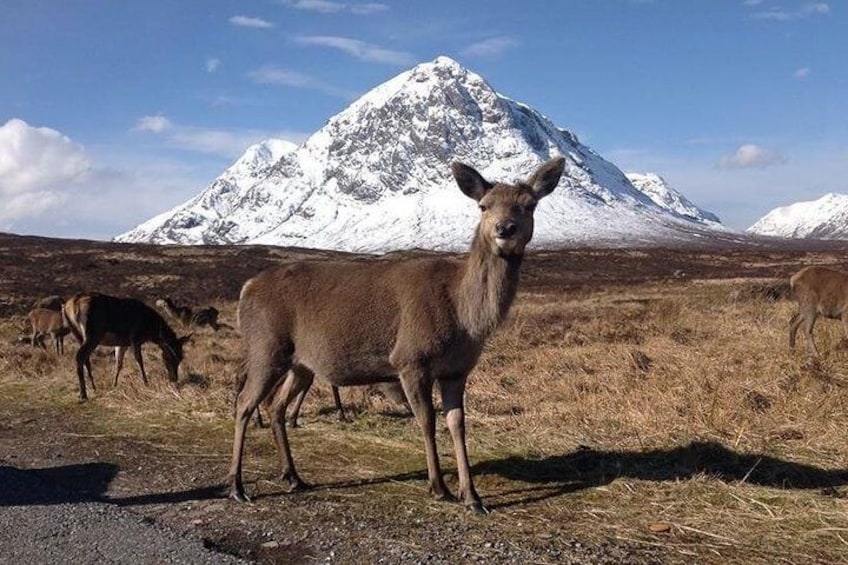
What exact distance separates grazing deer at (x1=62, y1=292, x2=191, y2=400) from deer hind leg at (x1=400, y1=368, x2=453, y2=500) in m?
8.86

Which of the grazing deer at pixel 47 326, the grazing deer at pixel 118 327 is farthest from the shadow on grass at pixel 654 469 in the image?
the grazing deer at pixel 47 326

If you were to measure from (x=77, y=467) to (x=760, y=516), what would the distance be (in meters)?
6.67

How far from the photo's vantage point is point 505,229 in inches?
299

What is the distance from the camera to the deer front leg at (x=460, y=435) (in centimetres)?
732

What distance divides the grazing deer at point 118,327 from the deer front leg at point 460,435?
892 cm

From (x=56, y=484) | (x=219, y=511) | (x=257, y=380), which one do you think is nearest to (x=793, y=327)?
(x=257, y=380)

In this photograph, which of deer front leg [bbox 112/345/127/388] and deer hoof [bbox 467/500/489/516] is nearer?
deer hoof [bbox 467/500/489/516]

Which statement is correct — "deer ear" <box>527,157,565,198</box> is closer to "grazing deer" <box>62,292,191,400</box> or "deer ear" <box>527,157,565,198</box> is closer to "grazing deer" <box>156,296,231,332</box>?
"grazing deer" <box>62,292,191,400</box>

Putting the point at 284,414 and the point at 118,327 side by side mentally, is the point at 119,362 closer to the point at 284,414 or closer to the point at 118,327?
the point at 118,327

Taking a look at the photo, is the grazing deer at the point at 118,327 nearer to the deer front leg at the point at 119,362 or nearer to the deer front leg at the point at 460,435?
the deer front leg at the point at 119,362

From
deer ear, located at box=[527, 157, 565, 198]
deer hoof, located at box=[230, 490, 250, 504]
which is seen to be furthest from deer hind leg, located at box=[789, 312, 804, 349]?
deer hoof, located at box=[230, 490, 250, 504]

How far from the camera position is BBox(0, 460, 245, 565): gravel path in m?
6.20

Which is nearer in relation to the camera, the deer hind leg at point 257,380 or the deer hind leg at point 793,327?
the deer hind leg at point 257,380

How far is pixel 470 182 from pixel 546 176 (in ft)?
2.39
